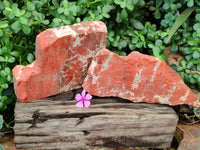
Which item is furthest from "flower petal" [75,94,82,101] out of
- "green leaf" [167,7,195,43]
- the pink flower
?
"green leaf" [167,7,195,43]

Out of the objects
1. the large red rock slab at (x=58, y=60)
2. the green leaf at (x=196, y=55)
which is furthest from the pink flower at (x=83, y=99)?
the green leaf at (x=196, y=55)

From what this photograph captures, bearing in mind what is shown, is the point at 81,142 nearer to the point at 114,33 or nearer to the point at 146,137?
the point at 146,137

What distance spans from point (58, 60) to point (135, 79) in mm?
664

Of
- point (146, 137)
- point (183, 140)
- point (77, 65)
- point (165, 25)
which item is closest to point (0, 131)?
point (77, 65)

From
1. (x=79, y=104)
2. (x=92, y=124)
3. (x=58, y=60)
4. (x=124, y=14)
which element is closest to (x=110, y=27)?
(x=124, y=14)

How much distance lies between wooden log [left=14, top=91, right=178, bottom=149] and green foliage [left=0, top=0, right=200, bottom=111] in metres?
0.34

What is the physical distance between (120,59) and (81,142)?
0.78 m

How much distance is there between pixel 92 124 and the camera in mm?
2381

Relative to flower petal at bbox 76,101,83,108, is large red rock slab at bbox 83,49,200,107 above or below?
above

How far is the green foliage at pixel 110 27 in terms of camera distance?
Answer: 254 centimetres

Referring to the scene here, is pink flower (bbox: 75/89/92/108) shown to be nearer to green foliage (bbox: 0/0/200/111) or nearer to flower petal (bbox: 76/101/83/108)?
flower petal (bbox: 76/101/83/108)

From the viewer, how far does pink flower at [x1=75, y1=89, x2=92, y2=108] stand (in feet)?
7.92

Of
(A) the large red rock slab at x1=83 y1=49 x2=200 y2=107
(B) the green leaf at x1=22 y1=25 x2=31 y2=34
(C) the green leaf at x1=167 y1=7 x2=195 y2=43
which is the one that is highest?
(C) the green leaf at x1=167 y1=7 x2=195 y2=43

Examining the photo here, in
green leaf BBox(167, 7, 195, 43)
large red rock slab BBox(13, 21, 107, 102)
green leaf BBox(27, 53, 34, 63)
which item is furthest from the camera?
green leaf BBox(167, 7, 195, 43)
